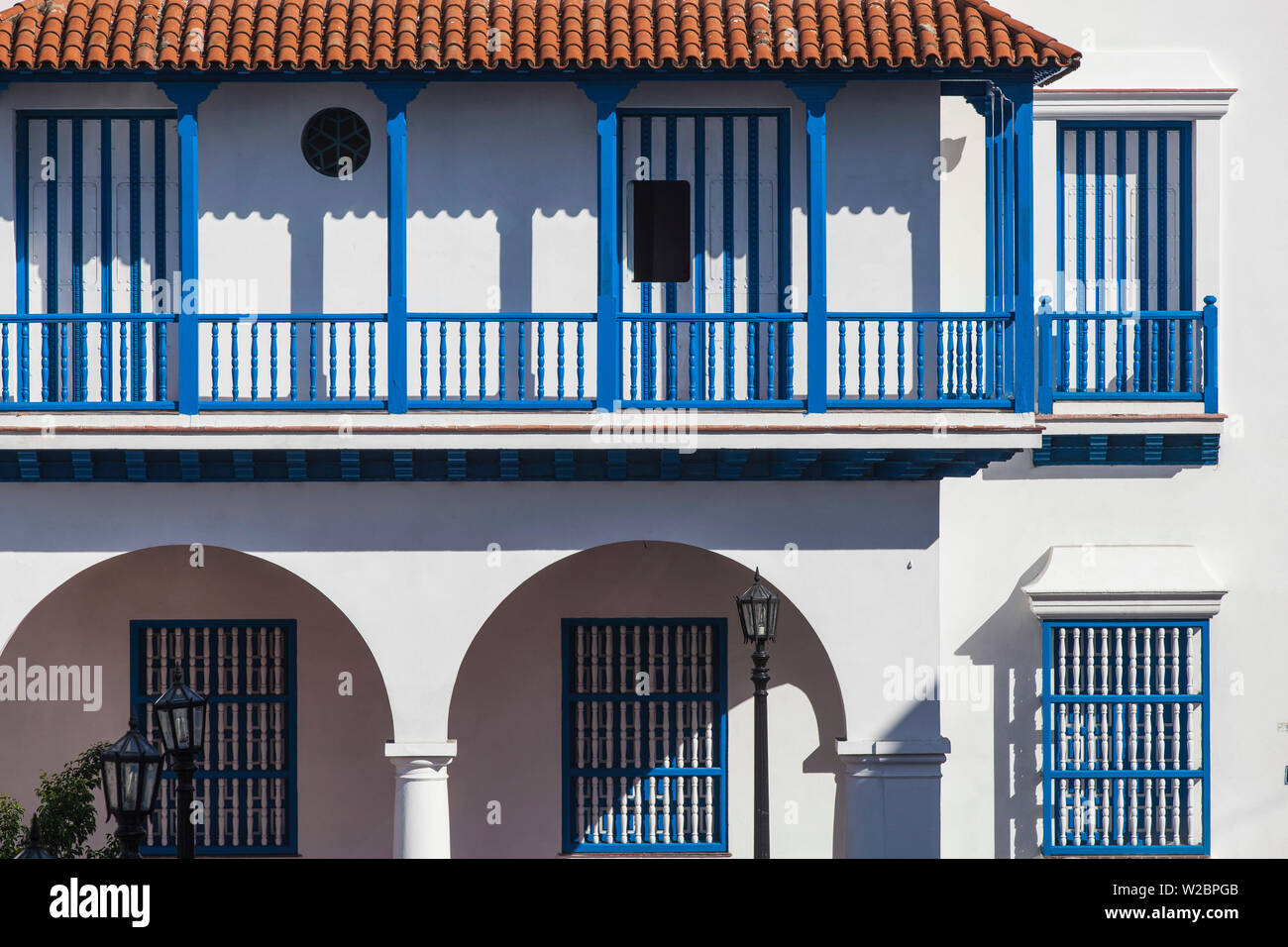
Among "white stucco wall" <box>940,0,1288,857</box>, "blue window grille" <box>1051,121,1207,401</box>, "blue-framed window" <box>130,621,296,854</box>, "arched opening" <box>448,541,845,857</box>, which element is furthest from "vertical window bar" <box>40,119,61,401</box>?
"blue window grille" <box>1051,121,1207,401</box>

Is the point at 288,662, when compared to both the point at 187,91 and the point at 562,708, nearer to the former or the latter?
the point at 562,708

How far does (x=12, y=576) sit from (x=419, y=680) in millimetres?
2634

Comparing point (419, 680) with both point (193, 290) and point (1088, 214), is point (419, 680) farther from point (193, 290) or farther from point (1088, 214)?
point (1088, 214)

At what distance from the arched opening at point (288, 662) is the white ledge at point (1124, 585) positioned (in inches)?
192

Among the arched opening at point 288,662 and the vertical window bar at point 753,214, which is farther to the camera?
the arched opening at point 288,662

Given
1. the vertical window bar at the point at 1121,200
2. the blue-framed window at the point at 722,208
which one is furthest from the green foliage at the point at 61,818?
the vertical window bar at the point at 1121,200

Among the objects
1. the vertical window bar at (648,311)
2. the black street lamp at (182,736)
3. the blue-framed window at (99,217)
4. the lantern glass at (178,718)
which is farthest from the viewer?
the blue-framed window at (99,217)

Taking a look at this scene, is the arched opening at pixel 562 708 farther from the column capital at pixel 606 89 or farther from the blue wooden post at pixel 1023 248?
the column capital at pixel 606 89

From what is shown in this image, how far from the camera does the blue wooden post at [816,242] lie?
10781 mm

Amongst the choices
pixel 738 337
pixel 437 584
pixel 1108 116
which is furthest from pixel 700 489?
pixel 1108 116

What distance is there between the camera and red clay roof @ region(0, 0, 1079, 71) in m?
10.6

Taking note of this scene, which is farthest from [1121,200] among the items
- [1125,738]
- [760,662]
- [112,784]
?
[112,784]

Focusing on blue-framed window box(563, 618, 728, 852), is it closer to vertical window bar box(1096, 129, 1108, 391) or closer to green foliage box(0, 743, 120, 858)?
green foliage box(0, 743, 120, 858)

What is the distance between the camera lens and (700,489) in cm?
1108
